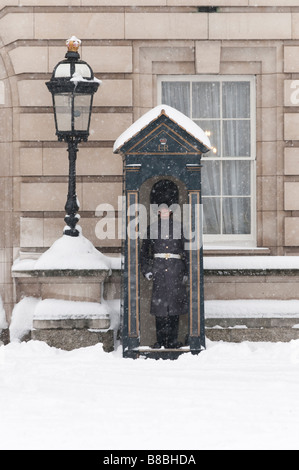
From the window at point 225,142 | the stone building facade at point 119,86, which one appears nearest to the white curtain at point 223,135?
the window at point 225,142

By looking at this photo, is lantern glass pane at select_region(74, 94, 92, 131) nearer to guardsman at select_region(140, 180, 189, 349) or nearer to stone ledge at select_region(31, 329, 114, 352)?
guardsman at select_region(140, 180, 189, 349)

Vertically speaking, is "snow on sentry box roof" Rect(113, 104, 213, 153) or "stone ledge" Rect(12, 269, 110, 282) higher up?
"snow on sentry box roof" Rect(113, 104, 213, 153)

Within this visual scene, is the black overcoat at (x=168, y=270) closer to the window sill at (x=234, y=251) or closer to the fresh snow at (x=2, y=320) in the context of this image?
the window sill at (x=234, y=251)

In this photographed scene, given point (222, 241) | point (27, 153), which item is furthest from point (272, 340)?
point (27, 153)

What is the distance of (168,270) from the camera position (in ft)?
25.4

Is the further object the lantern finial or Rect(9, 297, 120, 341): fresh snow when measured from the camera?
the lantern finial

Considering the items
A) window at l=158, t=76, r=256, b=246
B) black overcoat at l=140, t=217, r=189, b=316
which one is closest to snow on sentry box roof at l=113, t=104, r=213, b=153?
black overcoat at l=140, t=217, r=189, b=316

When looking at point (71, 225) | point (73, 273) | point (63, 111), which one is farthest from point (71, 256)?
point (63, 111)

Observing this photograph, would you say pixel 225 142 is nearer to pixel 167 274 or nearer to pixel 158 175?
pixel 158 175

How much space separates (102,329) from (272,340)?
6.68ft

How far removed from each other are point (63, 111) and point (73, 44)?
2.57 feet

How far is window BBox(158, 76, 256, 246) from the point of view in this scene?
9.08m

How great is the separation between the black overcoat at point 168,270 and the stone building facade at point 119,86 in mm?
1122

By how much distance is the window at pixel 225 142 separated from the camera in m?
9.08
